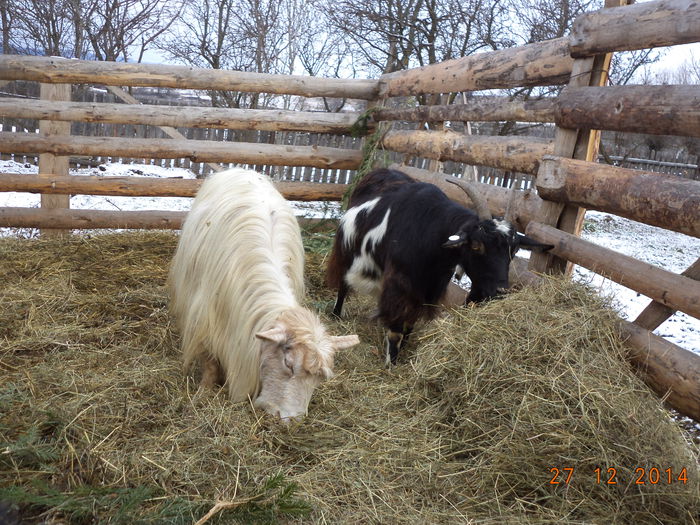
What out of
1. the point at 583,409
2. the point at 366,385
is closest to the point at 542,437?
the point at 583,409

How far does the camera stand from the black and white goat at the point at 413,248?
4.31m

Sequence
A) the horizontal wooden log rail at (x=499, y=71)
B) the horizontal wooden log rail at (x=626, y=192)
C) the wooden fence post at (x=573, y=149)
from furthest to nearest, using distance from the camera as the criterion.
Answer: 1. the horizontal wooden log rail at (x=499, y=71)
2. the wooden fence post at (x=573, y=149)
3. the horizontal wooden log rail at (x=626, y=192)

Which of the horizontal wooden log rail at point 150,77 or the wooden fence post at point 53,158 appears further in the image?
the wooden fence post at point 53,158

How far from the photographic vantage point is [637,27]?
12.9ft

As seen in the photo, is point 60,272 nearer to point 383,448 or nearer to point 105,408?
point 105,408

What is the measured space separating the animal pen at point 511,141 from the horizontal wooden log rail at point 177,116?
2 cm

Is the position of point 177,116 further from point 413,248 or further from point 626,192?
point 626,192

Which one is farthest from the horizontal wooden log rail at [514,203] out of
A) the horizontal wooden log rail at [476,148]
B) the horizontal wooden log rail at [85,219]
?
Answer: the horizontal wooden log rail at [85,219]

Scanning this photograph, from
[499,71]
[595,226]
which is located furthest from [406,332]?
[595,226]

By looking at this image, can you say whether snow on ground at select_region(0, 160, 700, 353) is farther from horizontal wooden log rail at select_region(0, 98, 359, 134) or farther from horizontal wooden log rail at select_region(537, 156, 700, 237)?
horizontal wooden log rail at select_region(537, 156, 700, 237)

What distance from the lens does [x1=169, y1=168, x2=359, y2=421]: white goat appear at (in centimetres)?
338

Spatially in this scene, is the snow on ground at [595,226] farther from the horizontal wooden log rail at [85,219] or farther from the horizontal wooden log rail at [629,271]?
the horizontal wooden log rail at [629,271]

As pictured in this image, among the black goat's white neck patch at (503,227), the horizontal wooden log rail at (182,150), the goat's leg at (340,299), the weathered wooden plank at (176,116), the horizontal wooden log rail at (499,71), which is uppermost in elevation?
the horizontal wooden log rail at (499,71)

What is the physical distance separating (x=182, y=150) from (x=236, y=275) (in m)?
4.19
